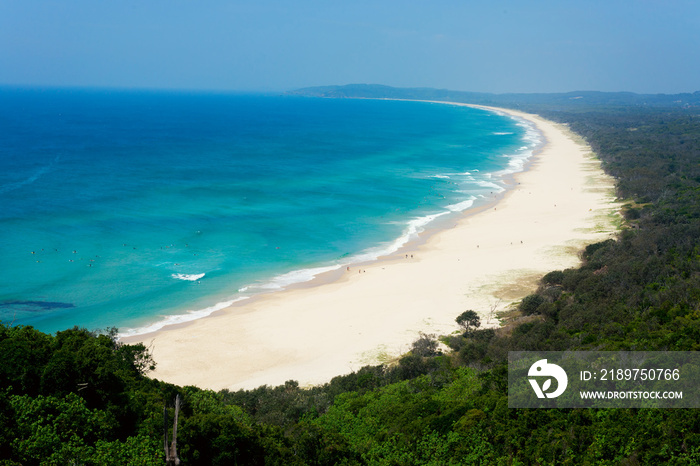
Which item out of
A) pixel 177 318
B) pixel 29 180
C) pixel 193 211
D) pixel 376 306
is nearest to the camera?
pixel 177 318

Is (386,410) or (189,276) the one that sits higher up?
(189,276)

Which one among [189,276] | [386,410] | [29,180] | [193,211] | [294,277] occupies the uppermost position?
[29,180]

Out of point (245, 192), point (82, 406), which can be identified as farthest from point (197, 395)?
point (245, 192)

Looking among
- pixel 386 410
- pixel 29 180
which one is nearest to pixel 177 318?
pixel 386 410

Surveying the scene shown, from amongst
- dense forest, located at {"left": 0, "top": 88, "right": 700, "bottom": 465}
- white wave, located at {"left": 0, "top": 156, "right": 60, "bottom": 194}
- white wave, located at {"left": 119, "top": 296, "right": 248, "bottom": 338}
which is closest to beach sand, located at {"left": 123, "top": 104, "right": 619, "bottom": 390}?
white wave, located at {"left": 119, "top": 296, "right": 248, "bottom": 338}
